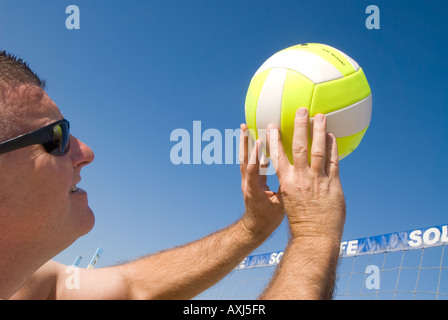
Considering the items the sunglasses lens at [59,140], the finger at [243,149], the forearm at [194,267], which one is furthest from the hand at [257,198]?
the sunglasses lens at [59,140]

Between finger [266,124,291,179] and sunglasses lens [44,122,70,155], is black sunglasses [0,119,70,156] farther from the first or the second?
finger [266,124,291,179]

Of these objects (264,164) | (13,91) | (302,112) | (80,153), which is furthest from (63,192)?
(302,112)

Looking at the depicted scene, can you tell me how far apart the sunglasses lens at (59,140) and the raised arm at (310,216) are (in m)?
1.13

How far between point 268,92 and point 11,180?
1.56 metres

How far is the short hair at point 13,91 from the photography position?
198 cm

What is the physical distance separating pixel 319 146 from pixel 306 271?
666mm

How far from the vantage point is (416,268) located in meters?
5.84

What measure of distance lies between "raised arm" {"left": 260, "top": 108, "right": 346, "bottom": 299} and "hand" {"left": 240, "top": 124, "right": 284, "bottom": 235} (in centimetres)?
47

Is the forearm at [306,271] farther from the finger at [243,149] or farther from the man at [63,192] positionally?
the finger at [243,149]

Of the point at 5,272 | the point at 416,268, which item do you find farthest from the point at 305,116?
the point at 416,268

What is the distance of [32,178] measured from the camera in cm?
205

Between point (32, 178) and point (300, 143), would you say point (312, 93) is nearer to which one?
point (300, 143)
